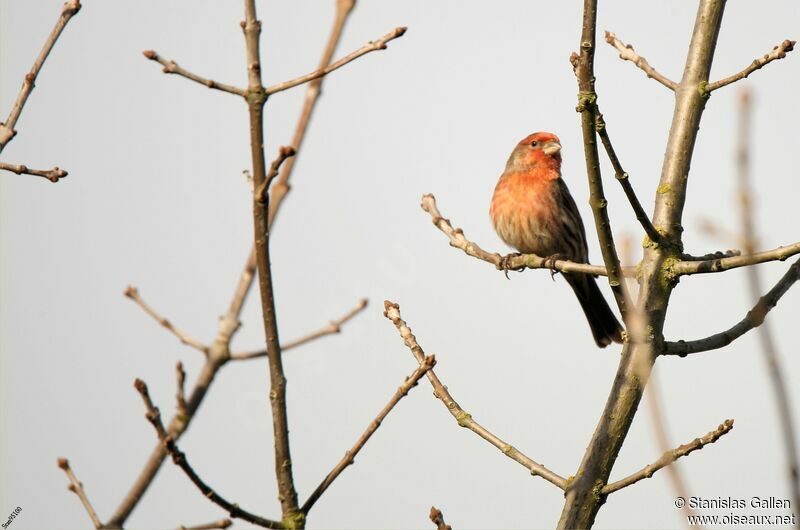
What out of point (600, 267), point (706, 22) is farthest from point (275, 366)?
point (706, 22)

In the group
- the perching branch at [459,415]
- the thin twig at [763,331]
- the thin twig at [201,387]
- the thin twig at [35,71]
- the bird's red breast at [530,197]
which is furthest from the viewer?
the bird's red breast at [530,197]

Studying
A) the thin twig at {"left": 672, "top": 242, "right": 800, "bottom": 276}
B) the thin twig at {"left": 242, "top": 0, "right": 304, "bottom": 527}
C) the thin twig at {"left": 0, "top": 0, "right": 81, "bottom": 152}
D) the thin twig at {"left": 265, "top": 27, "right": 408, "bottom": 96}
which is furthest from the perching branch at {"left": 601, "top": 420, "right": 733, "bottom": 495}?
the thin twig at {"left": 0, "top": 0, "right": 81, "bottom": 152}

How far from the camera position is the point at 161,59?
3363 mm

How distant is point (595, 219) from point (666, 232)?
690 millimetres

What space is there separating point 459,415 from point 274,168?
2342mm

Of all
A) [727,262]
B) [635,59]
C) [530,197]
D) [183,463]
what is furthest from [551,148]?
[183,463]

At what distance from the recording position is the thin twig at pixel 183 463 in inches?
116

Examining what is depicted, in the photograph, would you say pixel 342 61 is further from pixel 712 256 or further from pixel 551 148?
pixel 551 148

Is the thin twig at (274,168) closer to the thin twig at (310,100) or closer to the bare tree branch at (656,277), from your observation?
the thin twig at (310,100)

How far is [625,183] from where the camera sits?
14.0 feet

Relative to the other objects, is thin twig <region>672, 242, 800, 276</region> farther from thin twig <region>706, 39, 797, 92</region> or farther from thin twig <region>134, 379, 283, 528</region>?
thin twig <region>134, 379, 283, 528</region>

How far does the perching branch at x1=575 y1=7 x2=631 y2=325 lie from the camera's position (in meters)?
3.64

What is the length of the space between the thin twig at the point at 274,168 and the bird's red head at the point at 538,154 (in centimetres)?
727

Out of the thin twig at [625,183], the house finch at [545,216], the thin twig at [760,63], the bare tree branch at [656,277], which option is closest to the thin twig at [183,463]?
the bare tree branch at [656,277]
